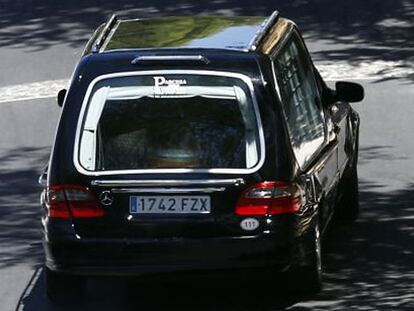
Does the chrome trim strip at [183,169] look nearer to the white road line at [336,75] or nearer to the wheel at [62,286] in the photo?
the wheel at [62,286]

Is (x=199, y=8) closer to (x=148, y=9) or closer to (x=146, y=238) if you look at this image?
(x=148, y=9)

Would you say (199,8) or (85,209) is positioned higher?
(85,209)

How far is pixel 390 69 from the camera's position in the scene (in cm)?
1781

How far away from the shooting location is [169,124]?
9.51 meters

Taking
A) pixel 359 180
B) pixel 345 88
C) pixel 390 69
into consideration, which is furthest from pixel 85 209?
pixel 390 69

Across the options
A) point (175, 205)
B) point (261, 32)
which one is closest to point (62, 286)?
point (175, 205)

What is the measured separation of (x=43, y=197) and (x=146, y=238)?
0.84m

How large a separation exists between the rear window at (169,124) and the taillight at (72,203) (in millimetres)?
164

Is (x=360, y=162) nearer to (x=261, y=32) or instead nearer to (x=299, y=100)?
(x=299, y=100)

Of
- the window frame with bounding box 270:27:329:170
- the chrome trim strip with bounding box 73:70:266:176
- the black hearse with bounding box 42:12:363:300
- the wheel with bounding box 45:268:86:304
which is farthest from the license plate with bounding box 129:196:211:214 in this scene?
the wheel with bounding box 45:268:86:304

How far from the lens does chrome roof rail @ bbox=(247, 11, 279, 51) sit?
981 centimetres

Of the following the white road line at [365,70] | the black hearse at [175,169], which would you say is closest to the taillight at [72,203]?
the black hearse at [175,169]

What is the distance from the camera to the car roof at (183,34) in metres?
9.88

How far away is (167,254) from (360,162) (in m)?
5.19
